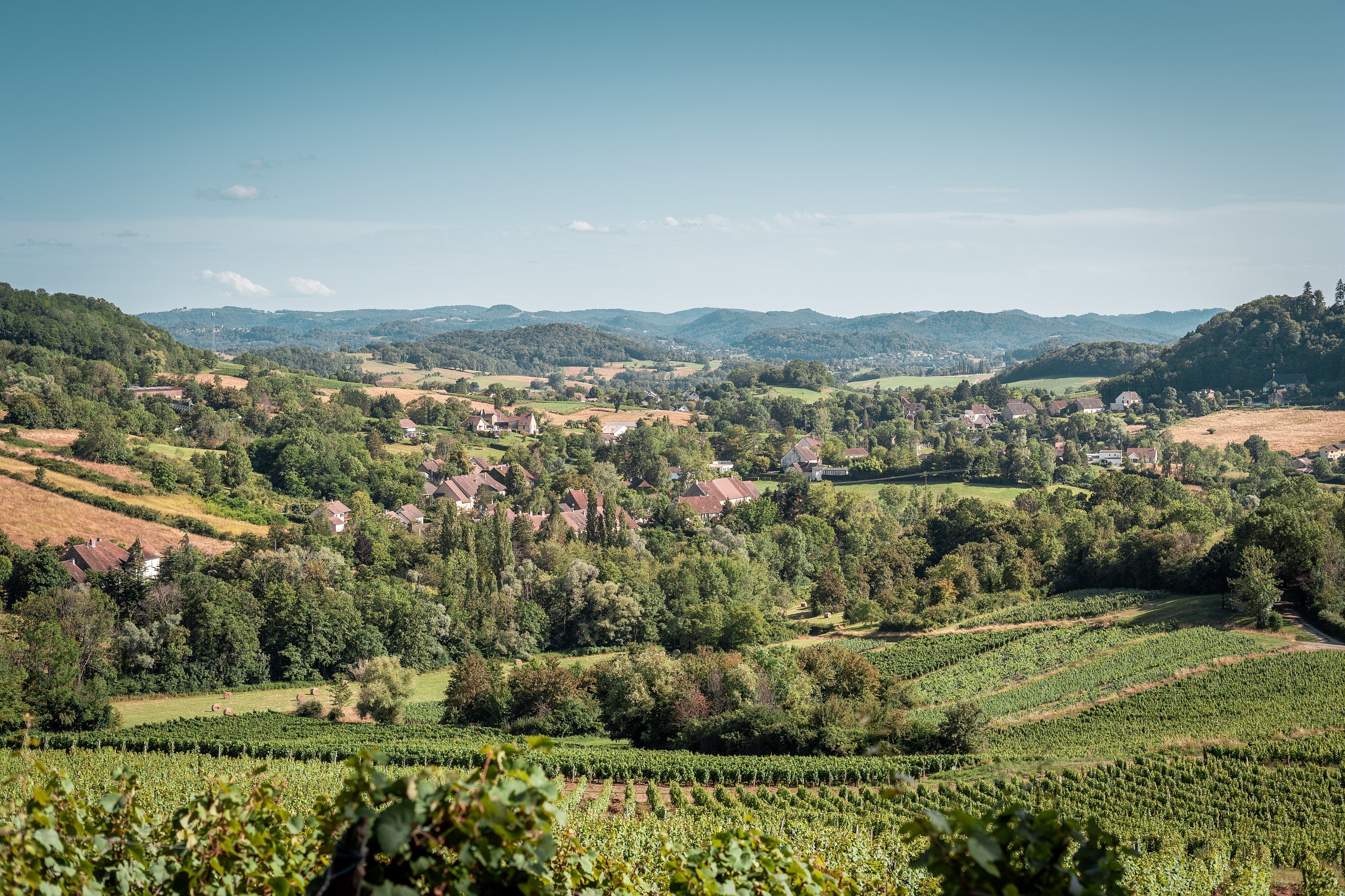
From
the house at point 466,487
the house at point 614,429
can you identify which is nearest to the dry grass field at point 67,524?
the house at point 466,487

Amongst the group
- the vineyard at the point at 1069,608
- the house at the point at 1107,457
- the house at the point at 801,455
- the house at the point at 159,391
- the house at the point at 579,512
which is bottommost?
the vineyard at the point at 1069,608

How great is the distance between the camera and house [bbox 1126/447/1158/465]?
317 feet

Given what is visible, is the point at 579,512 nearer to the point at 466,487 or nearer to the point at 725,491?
the point at 466,487

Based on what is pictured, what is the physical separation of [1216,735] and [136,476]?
71067 millimetres

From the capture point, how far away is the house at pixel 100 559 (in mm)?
→ 51531

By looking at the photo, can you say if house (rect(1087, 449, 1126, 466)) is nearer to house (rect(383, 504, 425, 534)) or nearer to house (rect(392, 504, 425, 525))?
house (rect(392, 504, 425, 525))

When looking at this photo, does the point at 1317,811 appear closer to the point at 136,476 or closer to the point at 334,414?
the point at 136,476

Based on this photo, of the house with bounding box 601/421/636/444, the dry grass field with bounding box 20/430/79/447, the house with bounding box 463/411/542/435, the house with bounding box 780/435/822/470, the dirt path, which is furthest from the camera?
the house with bounding box 601/421/636/444

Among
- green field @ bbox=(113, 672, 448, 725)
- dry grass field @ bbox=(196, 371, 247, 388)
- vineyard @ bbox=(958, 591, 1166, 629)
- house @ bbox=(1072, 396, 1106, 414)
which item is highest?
dry grass field @ bbox=(196, 371, 247, 388)

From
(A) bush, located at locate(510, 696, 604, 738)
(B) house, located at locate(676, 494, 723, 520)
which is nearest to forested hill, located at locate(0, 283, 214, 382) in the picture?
(B) house, located at locate(676, 494, 723, 520)

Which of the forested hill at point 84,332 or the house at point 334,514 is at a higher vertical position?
the forested hill at point 84,332

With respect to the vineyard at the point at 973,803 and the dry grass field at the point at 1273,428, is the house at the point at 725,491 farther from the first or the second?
the vineyard at the point at 973,803

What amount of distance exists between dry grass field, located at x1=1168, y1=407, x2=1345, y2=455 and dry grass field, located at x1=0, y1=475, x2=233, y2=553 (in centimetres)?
10274

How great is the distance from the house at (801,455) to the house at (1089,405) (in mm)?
48569
